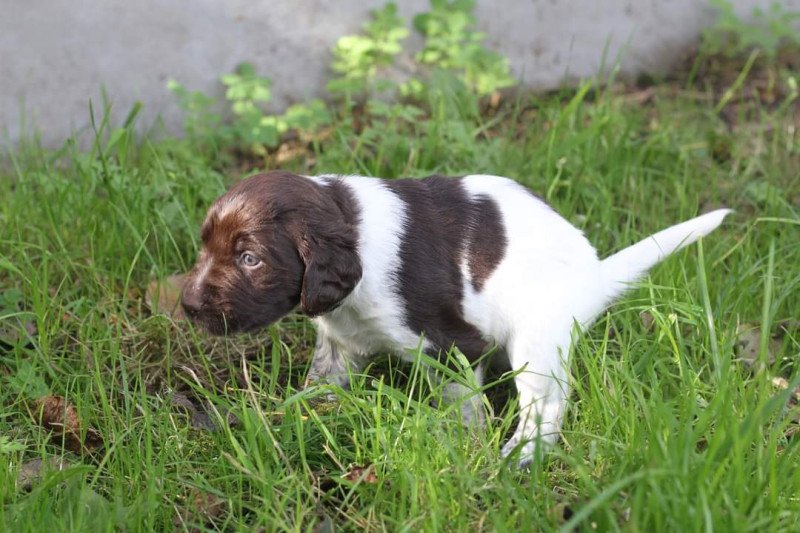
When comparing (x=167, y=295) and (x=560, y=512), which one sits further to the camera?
(x=167, y=295)

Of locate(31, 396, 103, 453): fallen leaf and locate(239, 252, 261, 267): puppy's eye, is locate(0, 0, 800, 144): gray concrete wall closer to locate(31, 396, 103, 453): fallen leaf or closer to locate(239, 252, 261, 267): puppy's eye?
locate(31, 396, 103, 453): fallen leaf

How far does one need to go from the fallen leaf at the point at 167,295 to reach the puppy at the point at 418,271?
2.31 ft

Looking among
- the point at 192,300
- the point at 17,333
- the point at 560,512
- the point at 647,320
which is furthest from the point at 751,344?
the point at 17,333

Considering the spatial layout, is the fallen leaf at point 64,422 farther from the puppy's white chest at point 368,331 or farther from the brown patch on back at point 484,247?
the brown patch on back at point 484,247

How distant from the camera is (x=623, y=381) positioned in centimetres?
326

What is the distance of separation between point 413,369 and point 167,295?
1.31 metres

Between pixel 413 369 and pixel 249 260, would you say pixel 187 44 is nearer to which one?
pixel 249 260

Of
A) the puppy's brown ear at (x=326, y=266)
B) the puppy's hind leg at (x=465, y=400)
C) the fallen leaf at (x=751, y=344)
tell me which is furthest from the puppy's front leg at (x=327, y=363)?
the fallen leaf at (x=751, y=344)

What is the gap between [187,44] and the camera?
211 inches

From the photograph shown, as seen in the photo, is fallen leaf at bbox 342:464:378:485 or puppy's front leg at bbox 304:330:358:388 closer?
fallen leaf at bbox 342:464:378:485

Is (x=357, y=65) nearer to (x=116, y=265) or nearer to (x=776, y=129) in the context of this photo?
(x=116, y=265)

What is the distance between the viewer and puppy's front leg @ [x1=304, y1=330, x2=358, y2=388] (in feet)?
12.1

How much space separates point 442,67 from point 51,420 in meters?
3.23

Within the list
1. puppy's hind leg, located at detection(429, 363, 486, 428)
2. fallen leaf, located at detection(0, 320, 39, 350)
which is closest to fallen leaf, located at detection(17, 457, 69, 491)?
fallen leaf, located at detection(0, 320, 39, 350)
